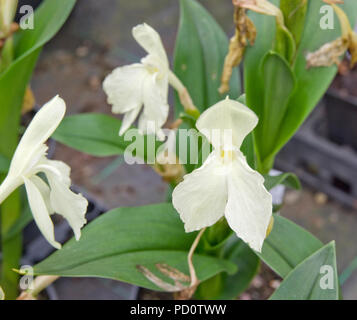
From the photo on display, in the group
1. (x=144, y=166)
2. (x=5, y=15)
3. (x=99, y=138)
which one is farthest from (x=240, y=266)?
(x=144, y=166)

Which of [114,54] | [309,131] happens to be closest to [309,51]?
[309,131]

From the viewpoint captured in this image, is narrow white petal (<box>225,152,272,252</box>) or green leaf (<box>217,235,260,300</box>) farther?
green leaf (<box>217,235,260,300</box>)

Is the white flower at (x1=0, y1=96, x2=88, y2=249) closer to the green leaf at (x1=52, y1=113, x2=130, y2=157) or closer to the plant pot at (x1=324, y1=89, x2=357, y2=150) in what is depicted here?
the green leaf at (x1=52, y1=113, x2=130, y2=157)

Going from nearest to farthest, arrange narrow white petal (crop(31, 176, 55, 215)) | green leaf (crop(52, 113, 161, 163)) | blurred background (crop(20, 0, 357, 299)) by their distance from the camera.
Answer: narrow white petal (crop(31, 176, 55, 215)) < green leaf (crop(52, 113, 161, 163)) < blurred background (crop(20, 0, 357, 299))

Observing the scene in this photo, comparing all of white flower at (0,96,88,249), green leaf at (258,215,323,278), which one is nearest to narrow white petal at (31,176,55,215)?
white flower at (0,96,88,249)

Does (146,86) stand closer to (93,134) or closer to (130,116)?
(130,116)

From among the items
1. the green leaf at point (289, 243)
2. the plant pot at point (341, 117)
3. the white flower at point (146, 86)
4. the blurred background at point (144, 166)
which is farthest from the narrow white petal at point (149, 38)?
the plant pot at point (341, 117)

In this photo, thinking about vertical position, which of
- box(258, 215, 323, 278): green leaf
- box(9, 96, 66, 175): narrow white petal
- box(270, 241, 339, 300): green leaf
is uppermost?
box(9, 96, 66, 175): narrow white petal
